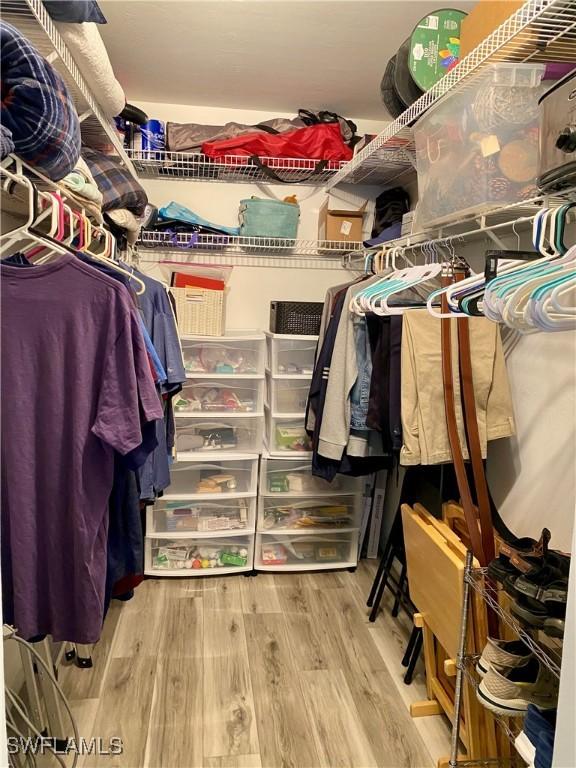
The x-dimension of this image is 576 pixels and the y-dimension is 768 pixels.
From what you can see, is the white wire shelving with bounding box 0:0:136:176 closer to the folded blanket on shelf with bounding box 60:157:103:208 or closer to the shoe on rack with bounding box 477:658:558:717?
the folded blanket on shelf with bounding box 60:157:103:208

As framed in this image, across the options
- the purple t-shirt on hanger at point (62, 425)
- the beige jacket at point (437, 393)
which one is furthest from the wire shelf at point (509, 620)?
the purple t-shirt on hanger at point (62, 425)

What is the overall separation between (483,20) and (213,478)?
2.24m

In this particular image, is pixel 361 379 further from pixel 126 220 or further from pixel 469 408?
pixel 126 220

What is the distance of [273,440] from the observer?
9.30 feet

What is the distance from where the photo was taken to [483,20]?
164 centimetres

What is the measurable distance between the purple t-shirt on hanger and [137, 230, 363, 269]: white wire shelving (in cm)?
177

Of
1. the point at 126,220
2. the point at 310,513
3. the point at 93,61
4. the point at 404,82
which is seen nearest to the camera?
the point at 93,61

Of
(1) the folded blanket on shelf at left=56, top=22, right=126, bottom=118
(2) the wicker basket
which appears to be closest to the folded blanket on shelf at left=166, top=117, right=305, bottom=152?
(2) the wicker basket

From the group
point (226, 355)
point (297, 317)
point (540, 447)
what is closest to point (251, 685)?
point (540, 447)

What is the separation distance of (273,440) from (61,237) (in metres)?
1.65

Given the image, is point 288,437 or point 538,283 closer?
point 538,283

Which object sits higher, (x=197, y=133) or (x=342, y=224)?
(x=197, y=133)

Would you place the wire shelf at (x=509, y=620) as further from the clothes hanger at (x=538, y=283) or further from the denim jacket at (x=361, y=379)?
the denim jacket at (x=361, y=379)

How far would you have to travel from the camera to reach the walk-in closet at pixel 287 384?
129 centimetres
